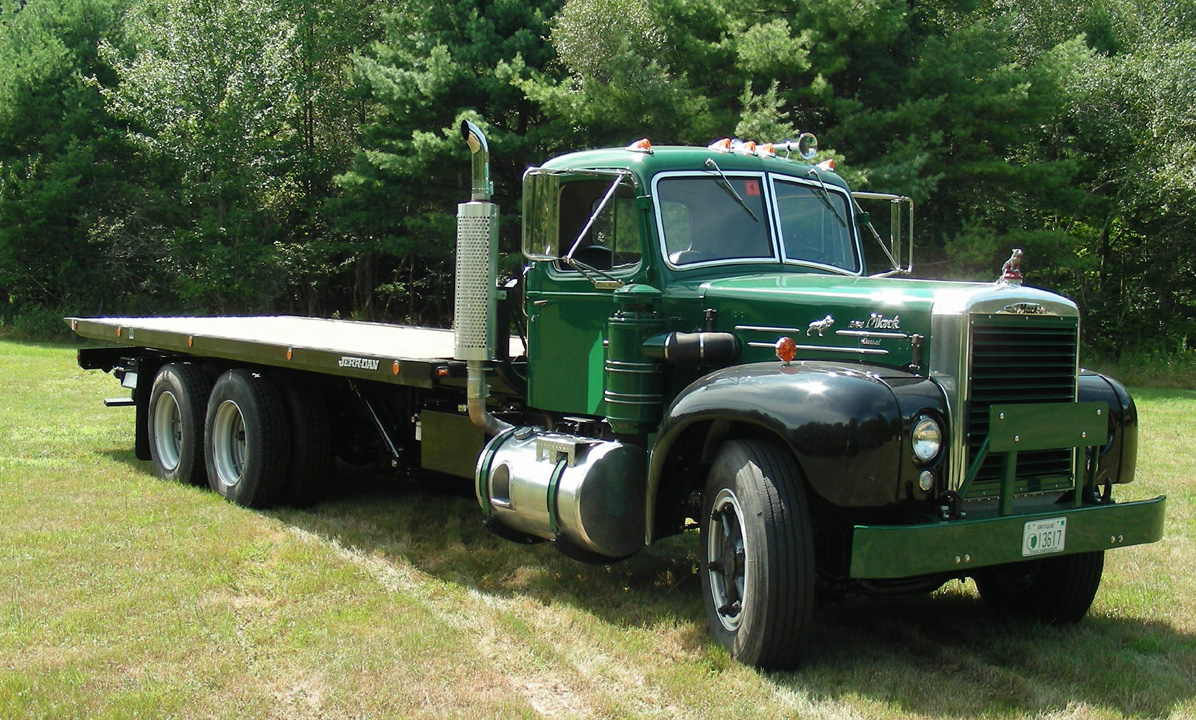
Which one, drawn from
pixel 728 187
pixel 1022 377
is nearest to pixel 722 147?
pixel 728 187

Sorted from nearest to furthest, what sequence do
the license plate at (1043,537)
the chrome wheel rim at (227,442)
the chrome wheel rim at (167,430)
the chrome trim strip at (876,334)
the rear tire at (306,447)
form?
1. the license plate at (1043,537)
2. the chrome trim strip at (876,334)
3. the rear tire at (306,447)
4. the chrome wheel rim at (227,442)
5. the chrome wheel rim at (167,430)

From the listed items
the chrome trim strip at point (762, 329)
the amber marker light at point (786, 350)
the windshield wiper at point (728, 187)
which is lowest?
the amber marker light at point (786, 350)

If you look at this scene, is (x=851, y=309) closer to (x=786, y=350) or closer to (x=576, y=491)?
(x=786, y=350)

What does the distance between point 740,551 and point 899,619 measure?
134cm

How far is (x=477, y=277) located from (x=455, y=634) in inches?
78.8

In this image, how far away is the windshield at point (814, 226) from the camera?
608 centimetres

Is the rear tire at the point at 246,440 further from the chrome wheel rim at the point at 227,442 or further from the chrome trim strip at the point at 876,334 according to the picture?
the chrome trim strip at the point at 876,334

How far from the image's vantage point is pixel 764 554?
4516 mm

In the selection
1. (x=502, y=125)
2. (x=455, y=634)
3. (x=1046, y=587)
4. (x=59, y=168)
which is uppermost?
(x=502, y=125)

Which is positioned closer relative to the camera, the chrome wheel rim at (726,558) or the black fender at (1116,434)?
the chrome wheel rim at (726,558)

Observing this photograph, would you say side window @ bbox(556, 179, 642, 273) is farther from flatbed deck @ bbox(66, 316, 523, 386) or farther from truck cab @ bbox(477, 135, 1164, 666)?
flatbed deck @ bbox(66, 316, 523, 386)

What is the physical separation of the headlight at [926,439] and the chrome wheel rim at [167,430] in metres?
6.83

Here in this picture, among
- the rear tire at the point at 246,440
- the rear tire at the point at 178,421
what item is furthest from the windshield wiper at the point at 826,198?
the rear tire at the point at 178,421

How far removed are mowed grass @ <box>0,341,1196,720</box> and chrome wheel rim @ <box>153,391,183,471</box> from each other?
1.38m
